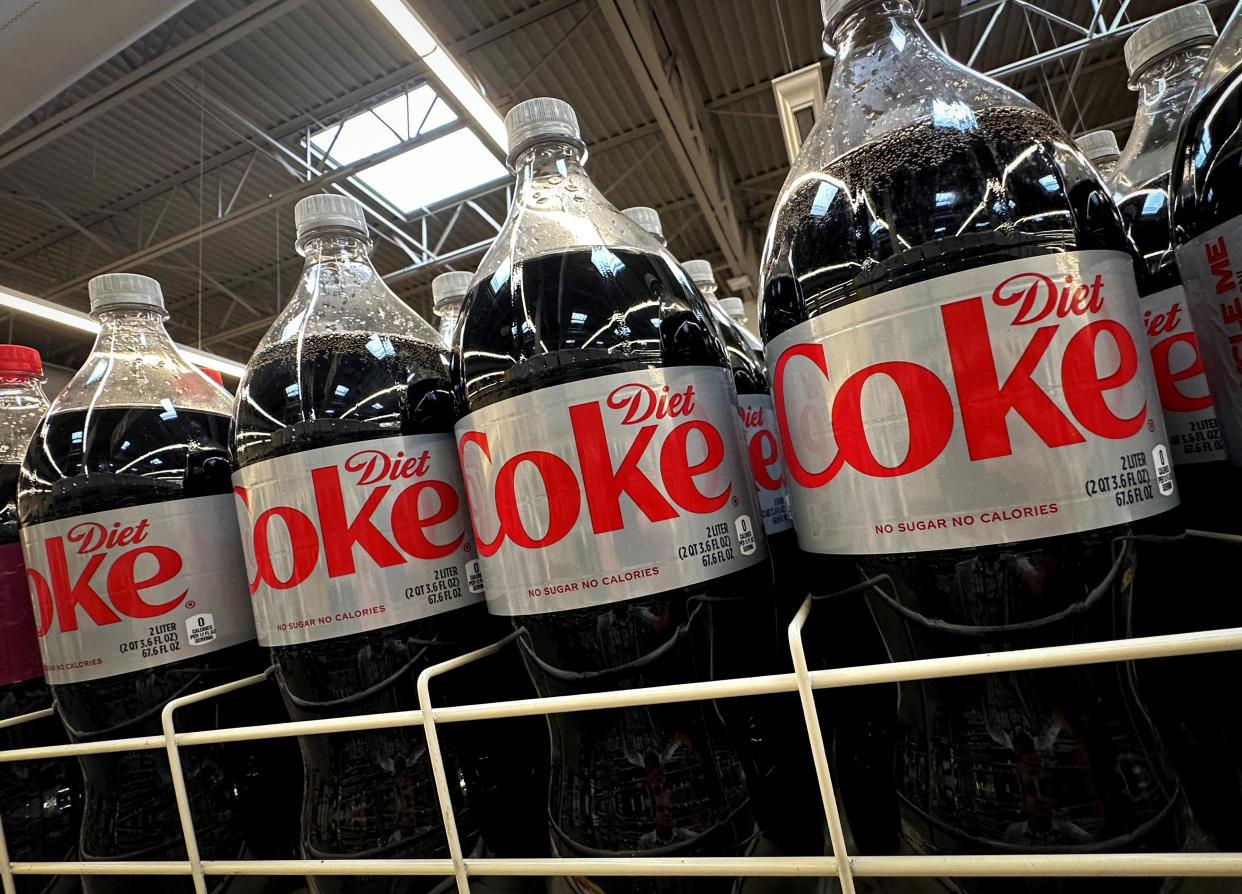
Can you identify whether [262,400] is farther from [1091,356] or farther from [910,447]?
[1091,356]

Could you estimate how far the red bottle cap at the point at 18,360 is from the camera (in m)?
1.23

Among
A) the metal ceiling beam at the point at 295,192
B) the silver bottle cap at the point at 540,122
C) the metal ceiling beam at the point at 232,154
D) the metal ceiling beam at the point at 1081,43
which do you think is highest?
the metal ceiling beam at the point at 232,154

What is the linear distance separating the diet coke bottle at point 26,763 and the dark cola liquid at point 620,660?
84 centimetres

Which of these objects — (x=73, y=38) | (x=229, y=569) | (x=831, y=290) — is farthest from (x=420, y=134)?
(x=831, y=290)

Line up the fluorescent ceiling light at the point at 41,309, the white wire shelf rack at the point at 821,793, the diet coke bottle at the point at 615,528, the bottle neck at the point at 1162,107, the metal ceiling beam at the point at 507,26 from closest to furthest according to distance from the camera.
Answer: the white wire shelf rack at the point at 821,793 < the diet coke bottle at the point at 615,528 < the bottle neck at the point at 1162,107 < the metal ceiling beam at the point at 507,26 < the fluorescent ceiling light at the point at 41,309

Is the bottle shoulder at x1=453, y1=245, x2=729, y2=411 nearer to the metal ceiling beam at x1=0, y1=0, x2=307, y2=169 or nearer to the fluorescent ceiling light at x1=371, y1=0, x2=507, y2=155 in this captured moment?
the fluorescent ceiling light at x1=371, y1=0, x2=507, y2=155

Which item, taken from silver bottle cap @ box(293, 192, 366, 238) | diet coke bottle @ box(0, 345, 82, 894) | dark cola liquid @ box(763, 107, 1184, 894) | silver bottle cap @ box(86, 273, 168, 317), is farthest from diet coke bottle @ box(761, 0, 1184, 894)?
diet coke bottle @ box(0, 345, 82, 894)

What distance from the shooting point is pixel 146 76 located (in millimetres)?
4309

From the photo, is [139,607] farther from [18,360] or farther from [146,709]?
[18,360]

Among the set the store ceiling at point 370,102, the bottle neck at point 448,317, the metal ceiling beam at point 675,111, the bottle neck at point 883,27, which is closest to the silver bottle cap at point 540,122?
the bottle neck at point 883,27

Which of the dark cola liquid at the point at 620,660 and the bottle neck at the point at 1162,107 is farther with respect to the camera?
the bottle neck at the point at 1162,107

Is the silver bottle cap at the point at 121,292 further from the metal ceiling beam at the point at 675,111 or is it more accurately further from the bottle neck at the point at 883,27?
the metal ceiling beam at the point at 675,111

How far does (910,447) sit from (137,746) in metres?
0.78

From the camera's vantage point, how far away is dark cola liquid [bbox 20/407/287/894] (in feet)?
2.86
